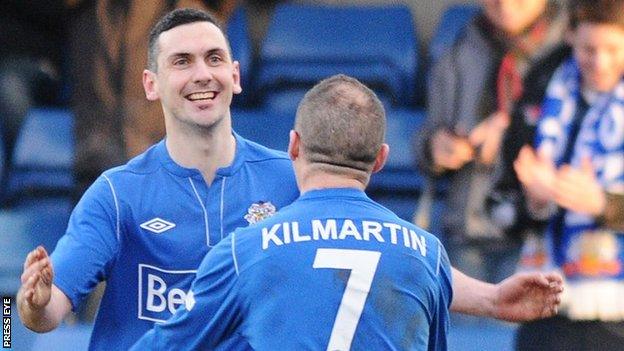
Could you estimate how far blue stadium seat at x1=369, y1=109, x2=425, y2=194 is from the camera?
320 inches

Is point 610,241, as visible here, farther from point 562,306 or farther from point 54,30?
point 54,30

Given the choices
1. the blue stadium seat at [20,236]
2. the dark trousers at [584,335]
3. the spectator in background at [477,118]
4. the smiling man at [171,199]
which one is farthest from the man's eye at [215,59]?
the blue stadium seat at [20,236]

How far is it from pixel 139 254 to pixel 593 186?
1.71 m

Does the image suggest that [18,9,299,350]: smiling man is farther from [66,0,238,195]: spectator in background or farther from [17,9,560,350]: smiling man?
[66,0,238,195]: spectator in background

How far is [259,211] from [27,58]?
4553 millimetres

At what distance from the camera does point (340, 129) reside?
3547mm

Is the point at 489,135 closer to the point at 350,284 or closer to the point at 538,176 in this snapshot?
the point at 538,176

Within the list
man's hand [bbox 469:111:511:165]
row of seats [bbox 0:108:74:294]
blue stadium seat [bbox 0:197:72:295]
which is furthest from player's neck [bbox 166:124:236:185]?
row of seats [bbox 0:108:74:294]

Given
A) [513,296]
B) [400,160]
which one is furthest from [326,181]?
[400,160]

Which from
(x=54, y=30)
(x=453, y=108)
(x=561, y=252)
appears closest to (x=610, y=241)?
(x=561, y=252)

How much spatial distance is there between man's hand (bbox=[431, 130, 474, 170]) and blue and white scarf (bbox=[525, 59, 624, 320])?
1.16 m

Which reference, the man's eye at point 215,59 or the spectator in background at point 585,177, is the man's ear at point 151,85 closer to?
the man's eye at point 215,59

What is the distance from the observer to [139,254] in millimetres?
4254

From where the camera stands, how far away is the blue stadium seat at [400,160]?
812cm
